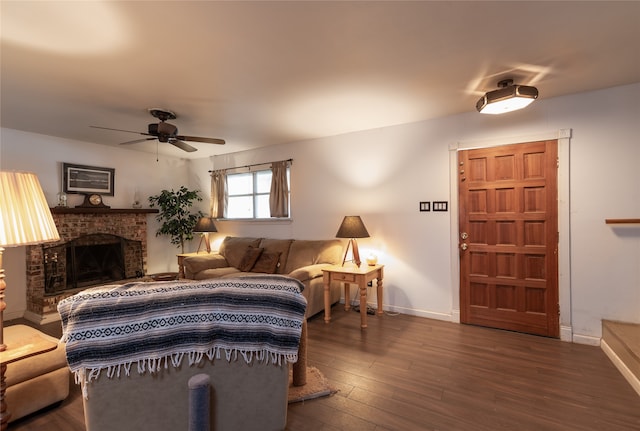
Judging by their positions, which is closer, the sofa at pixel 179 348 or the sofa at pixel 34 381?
the sofa at pixel 179 348

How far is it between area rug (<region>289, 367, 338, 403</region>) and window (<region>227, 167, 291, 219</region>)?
10.1ft

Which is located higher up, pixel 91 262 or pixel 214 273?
pixel 91 262

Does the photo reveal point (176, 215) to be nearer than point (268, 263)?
No

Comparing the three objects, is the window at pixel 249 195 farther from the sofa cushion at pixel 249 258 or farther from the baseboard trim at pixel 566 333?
the baseboard trim at pixel 566 333

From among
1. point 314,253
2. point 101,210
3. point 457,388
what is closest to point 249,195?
point 314,253

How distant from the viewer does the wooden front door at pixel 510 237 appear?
9.55 ft

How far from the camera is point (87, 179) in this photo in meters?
4.40

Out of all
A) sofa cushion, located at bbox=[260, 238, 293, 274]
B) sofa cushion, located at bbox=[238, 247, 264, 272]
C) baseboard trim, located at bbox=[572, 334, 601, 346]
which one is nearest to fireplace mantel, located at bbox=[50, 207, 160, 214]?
sofa cushion, located at bbox=[238, 247, 264, 272]

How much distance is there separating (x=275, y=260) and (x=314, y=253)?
61cm

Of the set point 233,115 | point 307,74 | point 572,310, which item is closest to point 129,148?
point 233,115

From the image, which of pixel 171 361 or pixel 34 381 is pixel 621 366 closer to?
pixel 171 361

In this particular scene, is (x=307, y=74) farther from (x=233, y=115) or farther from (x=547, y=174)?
(x=547, y=174)

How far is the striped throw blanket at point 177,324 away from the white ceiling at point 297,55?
5.12 feet

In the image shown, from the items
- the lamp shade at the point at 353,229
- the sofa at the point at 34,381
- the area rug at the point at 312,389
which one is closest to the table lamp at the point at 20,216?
the sofa at the point at 34,381
